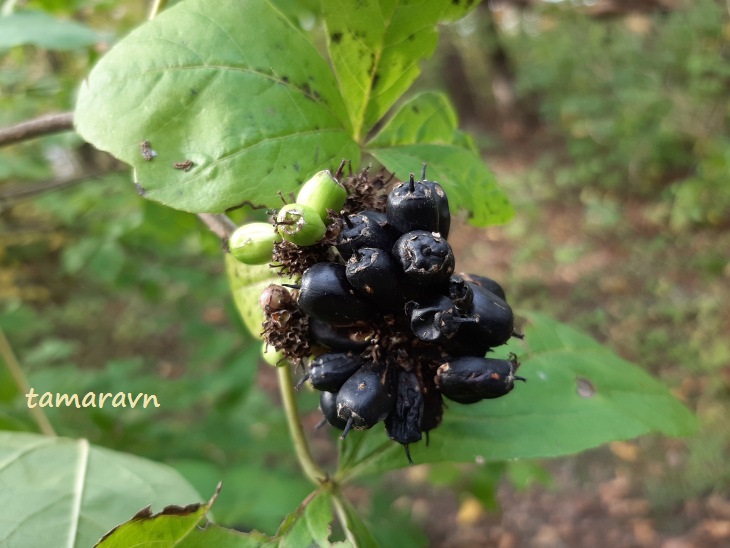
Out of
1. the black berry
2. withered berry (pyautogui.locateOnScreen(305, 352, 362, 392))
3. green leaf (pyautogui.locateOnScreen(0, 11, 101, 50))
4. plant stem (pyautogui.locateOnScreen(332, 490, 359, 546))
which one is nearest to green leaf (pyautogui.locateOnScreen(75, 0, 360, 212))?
the black berry

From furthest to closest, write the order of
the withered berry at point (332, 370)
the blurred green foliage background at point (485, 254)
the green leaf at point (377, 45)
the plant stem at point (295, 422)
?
the blurred green foliage background at point (485, 254) < the plant stem at point (295, 422) < the green leaf at point (377, 45) < the withered berry at point (332, 370)

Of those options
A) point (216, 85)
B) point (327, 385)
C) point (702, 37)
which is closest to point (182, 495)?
point (327, 385)

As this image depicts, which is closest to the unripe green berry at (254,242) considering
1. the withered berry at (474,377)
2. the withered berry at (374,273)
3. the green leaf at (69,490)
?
the withered berry at (374,273)

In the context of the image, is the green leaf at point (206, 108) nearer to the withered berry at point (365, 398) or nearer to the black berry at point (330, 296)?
the black berry at point (330, 296)

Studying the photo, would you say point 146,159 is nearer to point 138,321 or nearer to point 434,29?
point 434,29

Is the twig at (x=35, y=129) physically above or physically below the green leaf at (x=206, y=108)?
below

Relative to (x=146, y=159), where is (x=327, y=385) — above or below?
below
